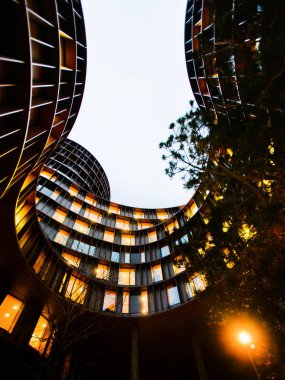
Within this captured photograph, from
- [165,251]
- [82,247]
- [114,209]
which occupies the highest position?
[114,209]

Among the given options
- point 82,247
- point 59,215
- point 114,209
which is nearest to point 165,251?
point 82,247

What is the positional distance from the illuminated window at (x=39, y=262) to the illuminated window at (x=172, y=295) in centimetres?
1220

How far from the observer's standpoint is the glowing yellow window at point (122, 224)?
33.9 m

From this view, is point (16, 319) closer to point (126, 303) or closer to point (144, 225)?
point (126, 303)

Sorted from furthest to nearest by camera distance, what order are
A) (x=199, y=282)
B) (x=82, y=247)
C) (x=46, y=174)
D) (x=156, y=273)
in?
(x=46, y=174) < (x=82, y=247) < (x=156, y=273) < (x=199, y=282)

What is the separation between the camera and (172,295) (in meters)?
21.8

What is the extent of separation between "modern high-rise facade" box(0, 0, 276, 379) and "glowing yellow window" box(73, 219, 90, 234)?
143 millimetres

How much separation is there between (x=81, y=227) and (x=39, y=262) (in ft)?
34.9

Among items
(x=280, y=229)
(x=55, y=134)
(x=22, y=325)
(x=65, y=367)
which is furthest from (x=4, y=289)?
(x=280, y=229)

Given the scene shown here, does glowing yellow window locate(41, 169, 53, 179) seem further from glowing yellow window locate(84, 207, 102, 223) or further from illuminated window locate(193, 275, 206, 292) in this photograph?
illuminated window locate(193, 275, 206, 292)

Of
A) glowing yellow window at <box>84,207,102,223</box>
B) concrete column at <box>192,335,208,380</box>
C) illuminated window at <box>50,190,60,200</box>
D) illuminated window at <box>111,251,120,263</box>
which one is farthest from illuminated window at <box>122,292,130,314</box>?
illuminated window at <box>50,190,60,200</box>

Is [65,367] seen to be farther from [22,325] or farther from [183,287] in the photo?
[183,287]

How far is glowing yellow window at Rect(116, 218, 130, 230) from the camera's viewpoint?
33938 mm

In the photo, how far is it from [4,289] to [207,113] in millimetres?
17874
